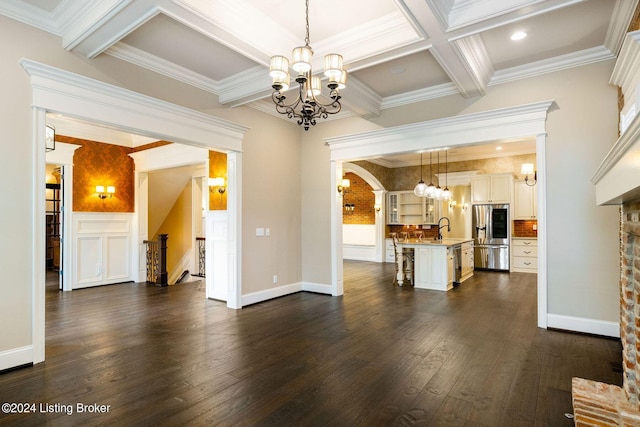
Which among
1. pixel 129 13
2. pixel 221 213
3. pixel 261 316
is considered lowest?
pixel 261 316

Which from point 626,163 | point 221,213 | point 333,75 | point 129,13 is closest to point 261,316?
point 221,213

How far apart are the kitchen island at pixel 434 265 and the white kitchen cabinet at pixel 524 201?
2.79 meters

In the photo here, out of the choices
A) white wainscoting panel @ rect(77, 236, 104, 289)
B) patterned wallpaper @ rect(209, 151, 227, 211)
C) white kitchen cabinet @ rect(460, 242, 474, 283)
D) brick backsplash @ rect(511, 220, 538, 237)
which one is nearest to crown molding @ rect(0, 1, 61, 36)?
patterned wallpaper @ rect(209, 151, 227, 211)

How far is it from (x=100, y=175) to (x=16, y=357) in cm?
494

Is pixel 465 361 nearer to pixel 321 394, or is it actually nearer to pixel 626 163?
pixel 321 394

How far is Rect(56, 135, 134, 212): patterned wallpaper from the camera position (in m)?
6.72

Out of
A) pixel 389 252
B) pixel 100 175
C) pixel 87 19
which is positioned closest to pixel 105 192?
pixel 100 175

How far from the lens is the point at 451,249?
673 cm

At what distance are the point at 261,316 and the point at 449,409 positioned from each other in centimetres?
292

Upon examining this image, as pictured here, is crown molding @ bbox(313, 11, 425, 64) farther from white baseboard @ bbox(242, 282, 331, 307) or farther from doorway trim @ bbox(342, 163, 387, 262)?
doorway trim @ bbox(342, 163, 387, 262)

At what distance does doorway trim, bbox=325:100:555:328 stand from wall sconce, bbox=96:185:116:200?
187 inches

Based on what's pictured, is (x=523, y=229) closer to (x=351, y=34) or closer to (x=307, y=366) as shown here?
(x=351, y=34)

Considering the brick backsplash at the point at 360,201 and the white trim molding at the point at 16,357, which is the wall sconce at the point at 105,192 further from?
the brick backsplash at the point at 360,201

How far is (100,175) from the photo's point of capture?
7.10 m
